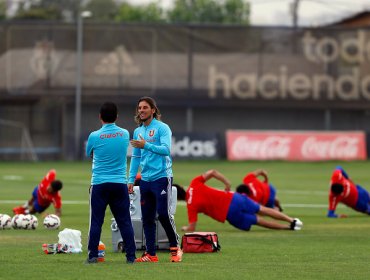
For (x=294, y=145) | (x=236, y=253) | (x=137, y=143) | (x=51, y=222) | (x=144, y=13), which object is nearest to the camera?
(x=137, y=143)

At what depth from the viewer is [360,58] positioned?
5966 cm

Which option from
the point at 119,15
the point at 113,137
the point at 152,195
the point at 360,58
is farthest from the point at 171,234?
the point at 119,15

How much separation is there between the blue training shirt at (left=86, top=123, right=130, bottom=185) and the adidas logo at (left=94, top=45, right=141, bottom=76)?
1720 inches

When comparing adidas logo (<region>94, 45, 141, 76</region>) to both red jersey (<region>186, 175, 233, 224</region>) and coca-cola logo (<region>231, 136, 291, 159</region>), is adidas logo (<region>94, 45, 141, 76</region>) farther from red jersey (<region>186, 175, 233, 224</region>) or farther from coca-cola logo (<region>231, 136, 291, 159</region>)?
red jersey (<region>186, 175, 233, 224</region>)

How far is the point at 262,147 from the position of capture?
55.3m

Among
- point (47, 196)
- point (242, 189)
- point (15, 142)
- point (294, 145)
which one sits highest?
point (242, 189)

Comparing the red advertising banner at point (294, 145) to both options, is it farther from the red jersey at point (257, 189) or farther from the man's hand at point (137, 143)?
the man's hand at point (137, 143)

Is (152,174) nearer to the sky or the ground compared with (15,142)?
nearer to the sky

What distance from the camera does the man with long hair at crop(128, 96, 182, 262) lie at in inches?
585

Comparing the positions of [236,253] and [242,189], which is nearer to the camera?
[236,253]

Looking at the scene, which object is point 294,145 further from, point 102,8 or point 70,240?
point 102,8

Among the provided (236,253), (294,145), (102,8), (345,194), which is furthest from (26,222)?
(102,8)

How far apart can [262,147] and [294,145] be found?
5.45 ft

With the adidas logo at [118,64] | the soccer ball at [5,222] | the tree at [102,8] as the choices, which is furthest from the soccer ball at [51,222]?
the tree at [102,8]
